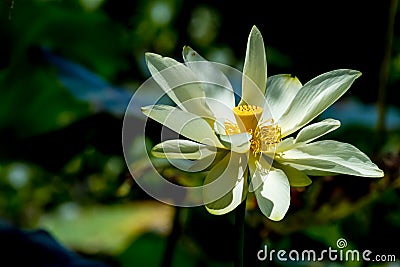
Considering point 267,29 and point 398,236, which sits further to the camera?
point 267,29

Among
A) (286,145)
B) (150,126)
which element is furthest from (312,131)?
(150,126)

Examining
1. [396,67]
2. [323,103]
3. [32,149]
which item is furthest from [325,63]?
A: [323,103]

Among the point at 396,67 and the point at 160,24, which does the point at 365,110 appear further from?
the point at 160,24

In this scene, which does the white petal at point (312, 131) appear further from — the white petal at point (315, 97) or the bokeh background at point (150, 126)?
the bokeh background at point (150, 126)

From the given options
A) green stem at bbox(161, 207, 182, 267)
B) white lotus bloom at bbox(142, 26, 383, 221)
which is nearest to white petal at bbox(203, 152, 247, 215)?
white lotus bloom at bbox(142, 26, 383, 221)

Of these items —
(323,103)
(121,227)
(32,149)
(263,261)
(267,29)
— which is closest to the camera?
(323,103)

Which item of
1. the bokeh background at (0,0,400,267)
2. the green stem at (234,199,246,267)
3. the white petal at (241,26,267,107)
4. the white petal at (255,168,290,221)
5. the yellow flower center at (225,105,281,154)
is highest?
the white petal at (241,26,267,107)

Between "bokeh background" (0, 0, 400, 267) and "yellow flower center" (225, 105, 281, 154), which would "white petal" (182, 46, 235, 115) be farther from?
"bokeh background" (0, 0, 400, 267)
